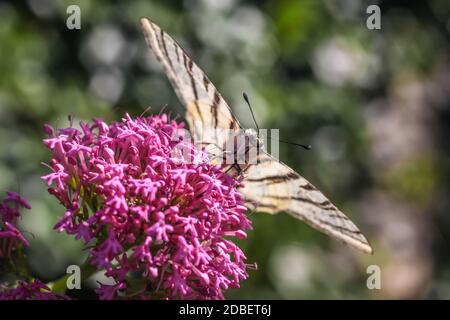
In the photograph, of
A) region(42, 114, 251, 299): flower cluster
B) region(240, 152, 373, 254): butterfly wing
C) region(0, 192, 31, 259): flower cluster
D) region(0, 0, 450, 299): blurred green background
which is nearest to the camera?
region(42, 114, 251, 299): flower cluster

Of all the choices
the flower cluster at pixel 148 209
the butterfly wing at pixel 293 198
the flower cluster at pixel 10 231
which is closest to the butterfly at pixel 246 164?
the butterfly wing at pixel 293 198

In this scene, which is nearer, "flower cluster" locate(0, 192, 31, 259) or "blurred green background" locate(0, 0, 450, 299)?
"flower cluster" locate(0, 192, 31, 259)

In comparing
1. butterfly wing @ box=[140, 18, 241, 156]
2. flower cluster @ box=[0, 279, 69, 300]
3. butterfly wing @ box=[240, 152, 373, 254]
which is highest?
butterfly wing @ box=[140, 18, 241, 156]

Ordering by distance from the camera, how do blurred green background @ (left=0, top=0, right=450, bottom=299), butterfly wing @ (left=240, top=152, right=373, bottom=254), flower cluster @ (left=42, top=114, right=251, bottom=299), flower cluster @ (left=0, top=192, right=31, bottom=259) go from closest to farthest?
1. flower cluster @ (left=42, top=114, right=251, bottom=299)
2. flower cluster @ (left=0, top=192, right=31, bottom=259)
3. butterfly wing @ (left=240, top=152, right=373, bottom=254)
4. blurred green background @ (left=0, top=0, right=450, bottom=299)

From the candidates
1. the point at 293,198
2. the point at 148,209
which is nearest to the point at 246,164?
the point at 293,198

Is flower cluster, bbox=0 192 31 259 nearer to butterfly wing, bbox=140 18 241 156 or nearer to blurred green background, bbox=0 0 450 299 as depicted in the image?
blurred green background, bbox=0 0 450 299

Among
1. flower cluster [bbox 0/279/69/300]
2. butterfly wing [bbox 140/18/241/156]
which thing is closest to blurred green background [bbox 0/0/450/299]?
flower cluster [bbox 0/279/69/300]

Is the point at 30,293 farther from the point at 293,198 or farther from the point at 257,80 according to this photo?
the point at 257,80
